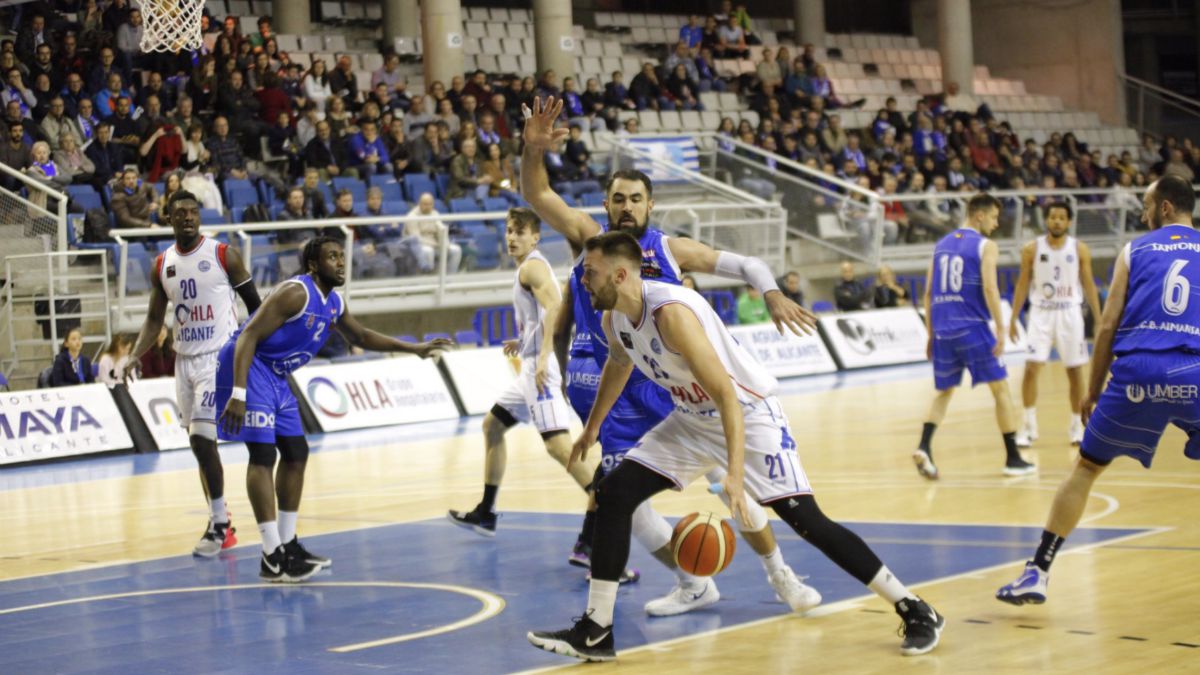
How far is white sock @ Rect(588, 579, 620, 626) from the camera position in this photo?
6.37 metres

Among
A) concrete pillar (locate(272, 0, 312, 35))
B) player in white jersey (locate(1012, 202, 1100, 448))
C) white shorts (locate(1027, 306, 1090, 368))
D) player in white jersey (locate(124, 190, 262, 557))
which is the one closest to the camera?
player in white jersey (locate(124, 190, 262, 557))

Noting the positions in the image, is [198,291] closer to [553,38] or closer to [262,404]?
[262,404]

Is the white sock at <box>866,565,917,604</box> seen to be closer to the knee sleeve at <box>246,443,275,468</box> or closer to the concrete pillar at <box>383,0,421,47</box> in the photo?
the knee sleeve at <box>246,443,275,468</box>

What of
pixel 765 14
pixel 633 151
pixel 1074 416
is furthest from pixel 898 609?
pixel 765 14

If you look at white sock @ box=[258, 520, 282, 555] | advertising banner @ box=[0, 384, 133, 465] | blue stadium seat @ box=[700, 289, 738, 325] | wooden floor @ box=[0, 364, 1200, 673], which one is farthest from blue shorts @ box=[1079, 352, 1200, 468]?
blue stadium seat @ box=[700, 289, 738, 325]

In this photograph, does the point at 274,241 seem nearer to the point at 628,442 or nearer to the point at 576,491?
the point at 576,491

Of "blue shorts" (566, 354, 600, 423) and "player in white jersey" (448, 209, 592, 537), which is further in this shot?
"player in white jersey" (448, 209, 592, 537)

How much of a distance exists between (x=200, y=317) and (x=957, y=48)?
88.9 feet

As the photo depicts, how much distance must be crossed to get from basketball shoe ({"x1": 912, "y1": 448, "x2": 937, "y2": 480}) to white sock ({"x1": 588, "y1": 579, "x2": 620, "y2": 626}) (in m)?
5.69

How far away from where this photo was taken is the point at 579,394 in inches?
326

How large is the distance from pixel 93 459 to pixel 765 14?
2582 cm

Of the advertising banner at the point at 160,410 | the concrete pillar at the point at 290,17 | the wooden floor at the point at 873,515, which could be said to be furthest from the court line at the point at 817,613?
the concrete pillar at the point at 290,17

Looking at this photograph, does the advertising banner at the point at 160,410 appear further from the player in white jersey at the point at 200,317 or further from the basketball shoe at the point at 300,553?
the basketball shoe at the point at 300,553

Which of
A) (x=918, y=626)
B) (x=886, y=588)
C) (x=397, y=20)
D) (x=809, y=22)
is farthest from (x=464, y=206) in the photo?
(x=809, y=22)
